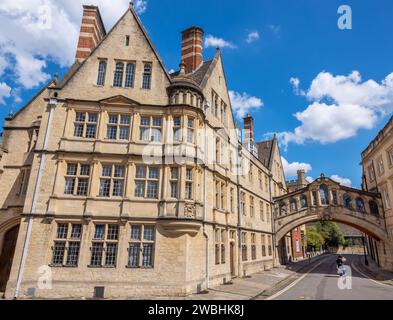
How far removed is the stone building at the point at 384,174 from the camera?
24.5 meters

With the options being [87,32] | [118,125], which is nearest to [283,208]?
[118,125]

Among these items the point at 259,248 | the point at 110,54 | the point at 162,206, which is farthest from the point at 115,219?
the point at 259,248

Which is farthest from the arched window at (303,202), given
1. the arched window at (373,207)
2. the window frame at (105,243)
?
the window frame at (105,243)

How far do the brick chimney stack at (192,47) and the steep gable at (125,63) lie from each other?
5270 millimetres

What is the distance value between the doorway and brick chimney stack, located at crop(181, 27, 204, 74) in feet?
60.9

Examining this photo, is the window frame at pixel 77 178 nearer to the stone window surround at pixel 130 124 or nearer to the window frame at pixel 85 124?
the stone window surround at pixel 130 124

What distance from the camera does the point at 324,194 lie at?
→ 30.6 metres

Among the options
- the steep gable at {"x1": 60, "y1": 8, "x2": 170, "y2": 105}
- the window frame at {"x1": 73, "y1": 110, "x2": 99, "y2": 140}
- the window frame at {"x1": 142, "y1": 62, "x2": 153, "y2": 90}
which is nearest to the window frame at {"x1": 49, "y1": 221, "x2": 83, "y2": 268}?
the window frame at {"x1": 73, "y1": 110, "x2": 99, "y2": 140}

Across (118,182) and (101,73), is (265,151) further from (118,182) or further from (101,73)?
(118,182)

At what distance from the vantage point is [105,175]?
15.7 metres

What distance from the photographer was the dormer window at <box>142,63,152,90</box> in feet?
57.0

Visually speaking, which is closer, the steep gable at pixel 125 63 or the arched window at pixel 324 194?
the steep gable at pixel 125 63

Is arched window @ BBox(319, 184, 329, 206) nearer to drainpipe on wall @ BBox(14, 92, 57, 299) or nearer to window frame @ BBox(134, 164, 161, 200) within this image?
window frame @ BBox(134, 164, 161, 200)

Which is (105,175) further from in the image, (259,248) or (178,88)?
(259,248)
